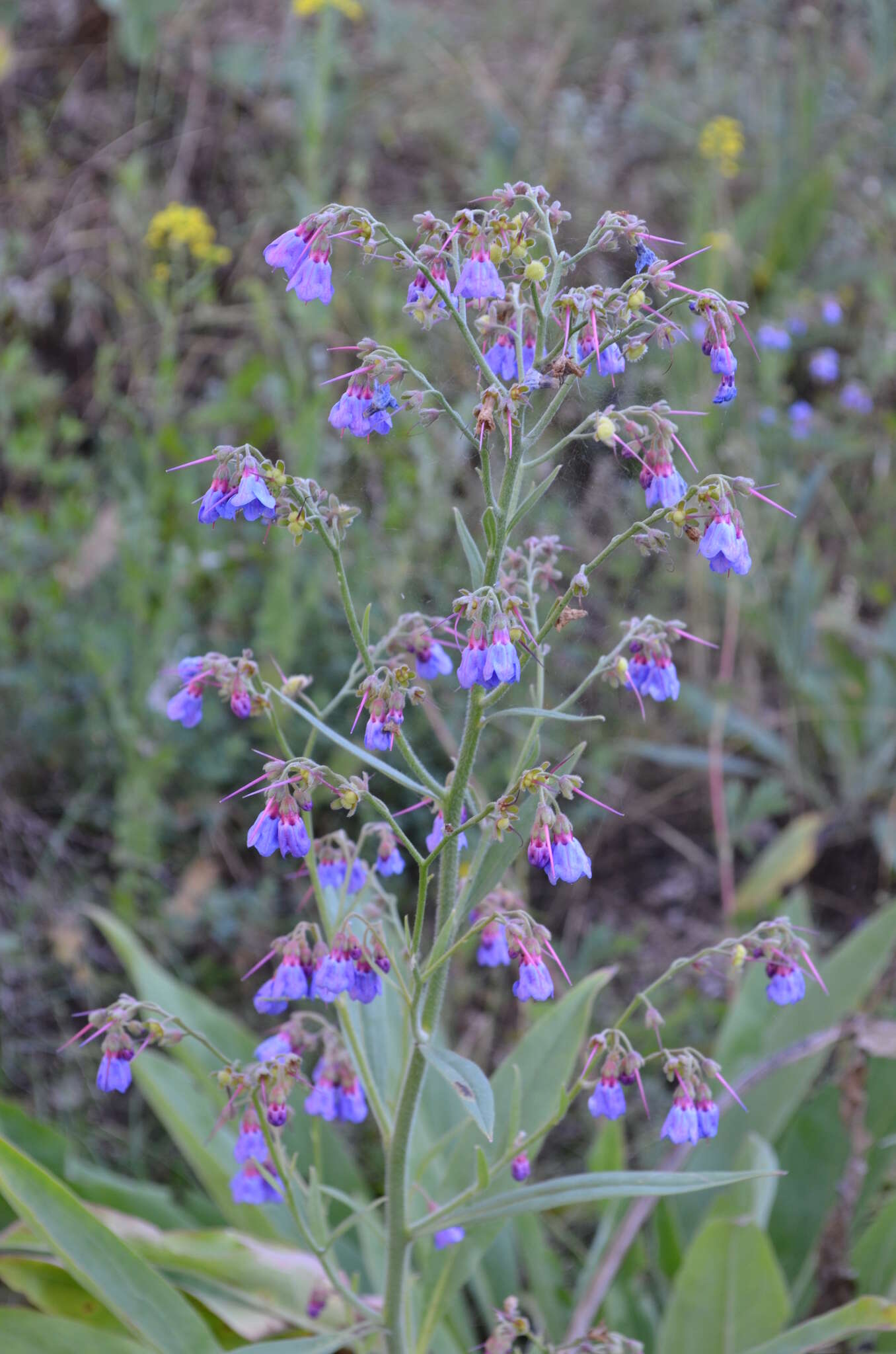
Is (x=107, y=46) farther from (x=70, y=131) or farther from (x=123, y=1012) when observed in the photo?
(x=123, y=1012)

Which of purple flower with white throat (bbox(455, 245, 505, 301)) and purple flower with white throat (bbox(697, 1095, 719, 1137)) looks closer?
purple flower with white throat (bbox(455, 245, 505, 301))

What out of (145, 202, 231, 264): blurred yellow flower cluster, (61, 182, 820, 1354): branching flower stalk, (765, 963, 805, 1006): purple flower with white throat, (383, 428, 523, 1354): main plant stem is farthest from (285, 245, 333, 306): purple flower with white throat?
(145, 202, 231, 264): blurred yellow flower cluster

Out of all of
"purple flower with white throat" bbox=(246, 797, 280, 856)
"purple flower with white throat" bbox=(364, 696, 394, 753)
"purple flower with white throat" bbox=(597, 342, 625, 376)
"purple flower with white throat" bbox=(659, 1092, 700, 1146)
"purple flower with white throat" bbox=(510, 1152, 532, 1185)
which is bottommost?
"purple flower with white throat" bbox=(510, 1152, 532, 1185)

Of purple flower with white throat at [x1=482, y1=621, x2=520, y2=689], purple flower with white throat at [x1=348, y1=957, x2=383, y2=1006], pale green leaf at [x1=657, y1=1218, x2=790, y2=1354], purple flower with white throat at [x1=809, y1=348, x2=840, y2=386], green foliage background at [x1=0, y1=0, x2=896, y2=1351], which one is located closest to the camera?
purple flower with white throat at [x1=482, y1=621, x2=520, y2=689]

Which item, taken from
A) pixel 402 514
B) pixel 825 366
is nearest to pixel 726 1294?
pixel 402 514

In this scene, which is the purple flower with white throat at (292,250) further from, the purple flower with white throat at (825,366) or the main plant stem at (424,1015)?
the purple flower with white throat at (825,366)

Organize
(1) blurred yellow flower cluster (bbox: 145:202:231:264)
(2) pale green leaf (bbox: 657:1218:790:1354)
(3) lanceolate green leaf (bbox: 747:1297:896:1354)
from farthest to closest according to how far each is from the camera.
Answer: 1. (1) blurred yellow flower cluster (bbox: 145:202:231:264)
2. (2) pale green leaf (bbox: 657:1218:790:1354)
3. (3) lanceolate green leaf (bbox: 747:1297:896:1354)

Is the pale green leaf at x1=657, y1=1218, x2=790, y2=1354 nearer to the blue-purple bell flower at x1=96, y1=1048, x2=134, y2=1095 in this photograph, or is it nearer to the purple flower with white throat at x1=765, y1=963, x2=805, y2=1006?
the purple flower with white throat at x1=765, y1=963, x2=805, y2=1006
